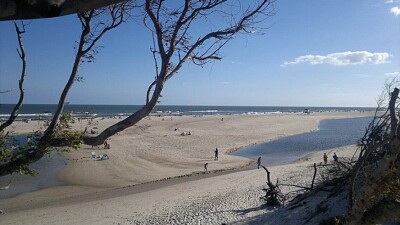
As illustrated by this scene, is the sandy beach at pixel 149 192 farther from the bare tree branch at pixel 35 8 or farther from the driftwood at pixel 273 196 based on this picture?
the bare tree branch at pixel 35 8

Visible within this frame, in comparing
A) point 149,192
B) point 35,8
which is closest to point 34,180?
point 149,192

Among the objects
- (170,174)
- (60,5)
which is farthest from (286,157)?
(60,5)

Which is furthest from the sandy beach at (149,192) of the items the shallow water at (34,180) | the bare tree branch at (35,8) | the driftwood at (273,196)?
the bare tree branch at (35,8)

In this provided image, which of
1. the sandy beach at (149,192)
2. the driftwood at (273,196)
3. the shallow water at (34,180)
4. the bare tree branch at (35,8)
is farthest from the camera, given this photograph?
the shallow water at (34,180)

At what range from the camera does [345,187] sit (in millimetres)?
7922

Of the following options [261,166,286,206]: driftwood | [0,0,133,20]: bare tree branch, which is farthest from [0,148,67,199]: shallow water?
[0,0,133,20]: bare tree branch

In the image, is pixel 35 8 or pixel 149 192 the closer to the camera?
pixel 35 8

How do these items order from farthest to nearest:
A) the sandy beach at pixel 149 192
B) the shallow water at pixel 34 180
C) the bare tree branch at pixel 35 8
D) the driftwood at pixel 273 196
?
the shallow water at pixel 34 180
the sandy beach at pixel 149 192
the driftwood at pixel 273 196
the bare tree branch at pixel 35 8

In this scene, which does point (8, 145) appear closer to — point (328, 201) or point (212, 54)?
point (212, 54)

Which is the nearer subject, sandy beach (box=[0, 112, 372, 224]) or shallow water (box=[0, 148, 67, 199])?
sandy beach (box=[0, 112, 372, 224])

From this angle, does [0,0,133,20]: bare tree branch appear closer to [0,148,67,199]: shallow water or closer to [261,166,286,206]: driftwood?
[261,166,286,206]: driftwood

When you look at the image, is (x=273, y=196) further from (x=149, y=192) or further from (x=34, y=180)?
(x=34, y=180)

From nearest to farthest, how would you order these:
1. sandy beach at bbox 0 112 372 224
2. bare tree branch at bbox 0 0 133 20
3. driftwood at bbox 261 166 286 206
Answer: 1. bare tree branch at bbox 0 0 133 20
2. driftwood at bbox 261 166 286 206
3. sandy beach at bbox 0 112 372 224

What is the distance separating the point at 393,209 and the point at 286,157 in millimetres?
25841
